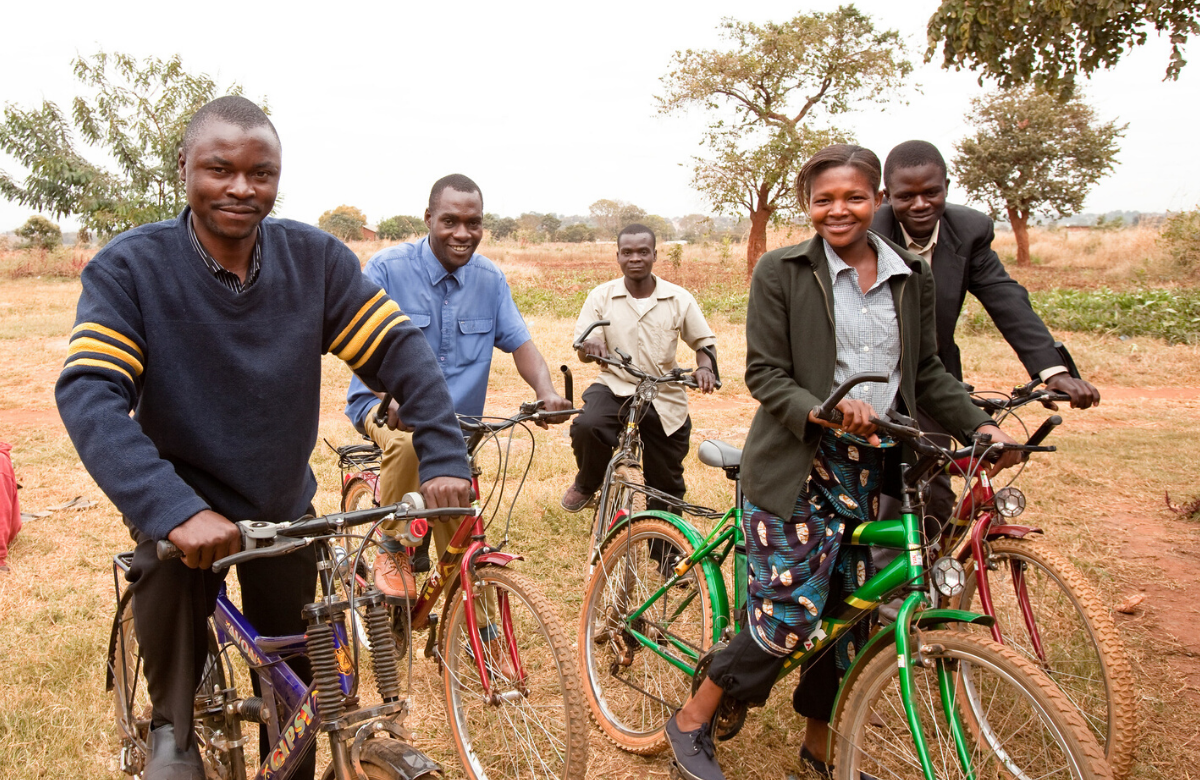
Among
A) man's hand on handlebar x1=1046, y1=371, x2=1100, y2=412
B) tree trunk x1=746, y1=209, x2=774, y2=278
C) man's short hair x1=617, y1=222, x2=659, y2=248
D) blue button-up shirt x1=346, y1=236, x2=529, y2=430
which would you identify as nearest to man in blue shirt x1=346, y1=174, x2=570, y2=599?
blue button-up shirt x1=346, y1=236, x2=529, y2=430

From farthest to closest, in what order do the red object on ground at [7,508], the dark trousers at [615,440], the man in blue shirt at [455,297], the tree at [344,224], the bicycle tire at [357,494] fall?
the tree at [344,224]
the red object on ground at [7,508]
the dark trousers at [615,440]
the bicycle tire at [357,494]
the man in blue shirt at [455,297]

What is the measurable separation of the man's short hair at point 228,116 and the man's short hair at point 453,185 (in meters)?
1.84

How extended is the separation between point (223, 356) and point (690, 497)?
466cm

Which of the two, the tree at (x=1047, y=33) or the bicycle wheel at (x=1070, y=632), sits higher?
the tree at (x=1047, y=33)

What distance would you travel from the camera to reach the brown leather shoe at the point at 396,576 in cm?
369

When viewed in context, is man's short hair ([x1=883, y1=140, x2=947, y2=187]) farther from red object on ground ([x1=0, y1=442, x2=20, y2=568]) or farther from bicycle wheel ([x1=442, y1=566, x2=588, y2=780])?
red object on ground ([x1=0, y1=442, x2=20, y2=568])

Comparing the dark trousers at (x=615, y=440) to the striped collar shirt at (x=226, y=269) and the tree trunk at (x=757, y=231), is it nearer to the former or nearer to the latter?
the striped collar shirt at (x=226, y=269)

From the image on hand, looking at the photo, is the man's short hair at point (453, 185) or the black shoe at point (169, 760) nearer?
the black shoe at point (169, 760)

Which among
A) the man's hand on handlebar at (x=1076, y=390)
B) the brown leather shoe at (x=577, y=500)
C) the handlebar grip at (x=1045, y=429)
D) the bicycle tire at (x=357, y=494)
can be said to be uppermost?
the man's hand on handlebar at (x=1076, y=390)

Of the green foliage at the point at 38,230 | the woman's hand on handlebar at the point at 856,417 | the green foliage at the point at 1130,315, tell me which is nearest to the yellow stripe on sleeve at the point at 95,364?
the woman's hand on handlebar at the point at 856,417

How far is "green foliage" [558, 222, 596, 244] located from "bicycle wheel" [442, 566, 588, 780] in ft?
189

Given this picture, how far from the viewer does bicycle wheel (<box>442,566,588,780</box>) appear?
111 inches

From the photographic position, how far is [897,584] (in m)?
2.59

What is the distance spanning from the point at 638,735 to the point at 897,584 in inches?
55.0
